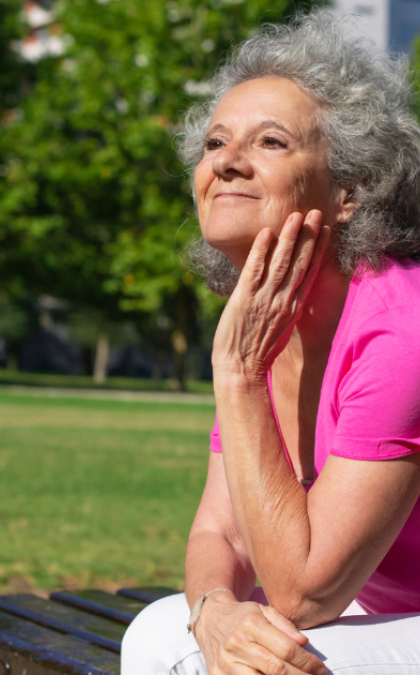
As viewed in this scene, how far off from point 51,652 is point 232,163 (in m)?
1.37

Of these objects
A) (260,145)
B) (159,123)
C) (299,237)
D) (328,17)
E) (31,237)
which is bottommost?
(299,237)

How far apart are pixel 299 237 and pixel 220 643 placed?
95cm

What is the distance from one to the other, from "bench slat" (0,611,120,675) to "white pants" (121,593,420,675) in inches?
9.7

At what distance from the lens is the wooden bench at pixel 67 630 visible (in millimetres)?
2115

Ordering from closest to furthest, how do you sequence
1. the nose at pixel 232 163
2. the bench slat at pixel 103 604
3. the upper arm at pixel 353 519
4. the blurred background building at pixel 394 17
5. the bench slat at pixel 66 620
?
A: the upper arm at pixel 353 519 → the nose at pixel 232 163 → the bench slat at pixel 66 620 → the bench slat at pixel 103 604 → the blurred background building at pixel 394 17

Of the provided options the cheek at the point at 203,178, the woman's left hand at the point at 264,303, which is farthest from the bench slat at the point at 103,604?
the cheek at the point at 203,178

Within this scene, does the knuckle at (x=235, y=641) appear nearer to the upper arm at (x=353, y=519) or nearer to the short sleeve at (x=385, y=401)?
the upper arm at (x=353, y=519)

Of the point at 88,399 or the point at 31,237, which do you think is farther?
the point at 31,237

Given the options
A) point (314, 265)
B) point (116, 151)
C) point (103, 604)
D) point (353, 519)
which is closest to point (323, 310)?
point (314, 265)

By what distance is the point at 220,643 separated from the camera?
1.69 meters

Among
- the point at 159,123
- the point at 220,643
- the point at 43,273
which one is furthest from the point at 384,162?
the point at 43,273

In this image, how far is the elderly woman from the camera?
1703 millimetres

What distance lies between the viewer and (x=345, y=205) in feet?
7.07

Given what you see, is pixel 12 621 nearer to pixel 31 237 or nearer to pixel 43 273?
pixel 31 237
